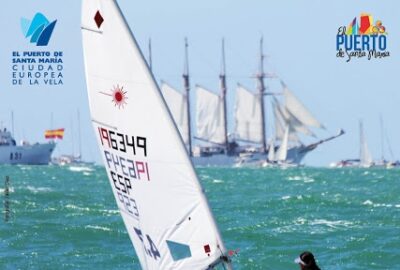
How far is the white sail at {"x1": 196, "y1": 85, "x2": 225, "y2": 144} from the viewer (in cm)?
17125

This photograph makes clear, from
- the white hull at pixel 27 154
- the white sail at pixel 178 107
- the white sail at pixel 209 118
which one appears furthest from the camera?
the white hull at pixel 27 154

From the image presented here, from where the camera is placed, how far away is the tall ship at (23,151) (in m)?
172

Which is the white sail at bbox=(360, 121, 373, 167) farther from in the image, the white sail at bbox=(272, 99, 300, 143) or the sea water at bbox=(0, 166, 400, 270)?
the sea water at bbox=(0, 166, 400, 270)

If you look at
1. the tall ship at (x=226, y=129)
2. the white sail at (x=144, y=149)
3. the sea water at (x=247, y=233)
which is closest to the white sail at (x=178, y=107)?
the tall ship at (x=226, y=129)

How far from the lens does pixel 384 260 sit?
30766 mm

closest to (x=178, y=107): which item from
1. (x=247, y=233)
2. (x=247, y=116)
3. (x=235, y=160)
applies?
(x=247, y=116)

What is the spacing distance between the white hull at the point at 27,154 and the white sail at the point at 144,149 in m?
157

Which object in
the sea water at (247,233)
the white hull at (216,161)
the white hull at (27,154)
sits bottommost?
the white hull at (216,161)

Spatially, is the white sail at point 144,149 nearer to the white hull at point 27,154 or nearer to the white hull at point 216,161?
the white hull at point 216,161

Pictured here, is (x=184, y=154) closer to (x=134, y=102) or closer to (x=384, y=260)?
(x=134, y=102)

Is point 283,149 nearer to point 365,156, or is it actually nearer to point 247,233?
point 365,156

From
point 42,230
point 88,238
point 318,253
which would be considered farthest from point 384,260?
point 42,230

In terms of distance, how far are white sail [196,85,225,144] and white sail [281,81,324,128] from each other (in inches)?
692

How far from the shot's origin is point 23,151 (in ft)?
573
